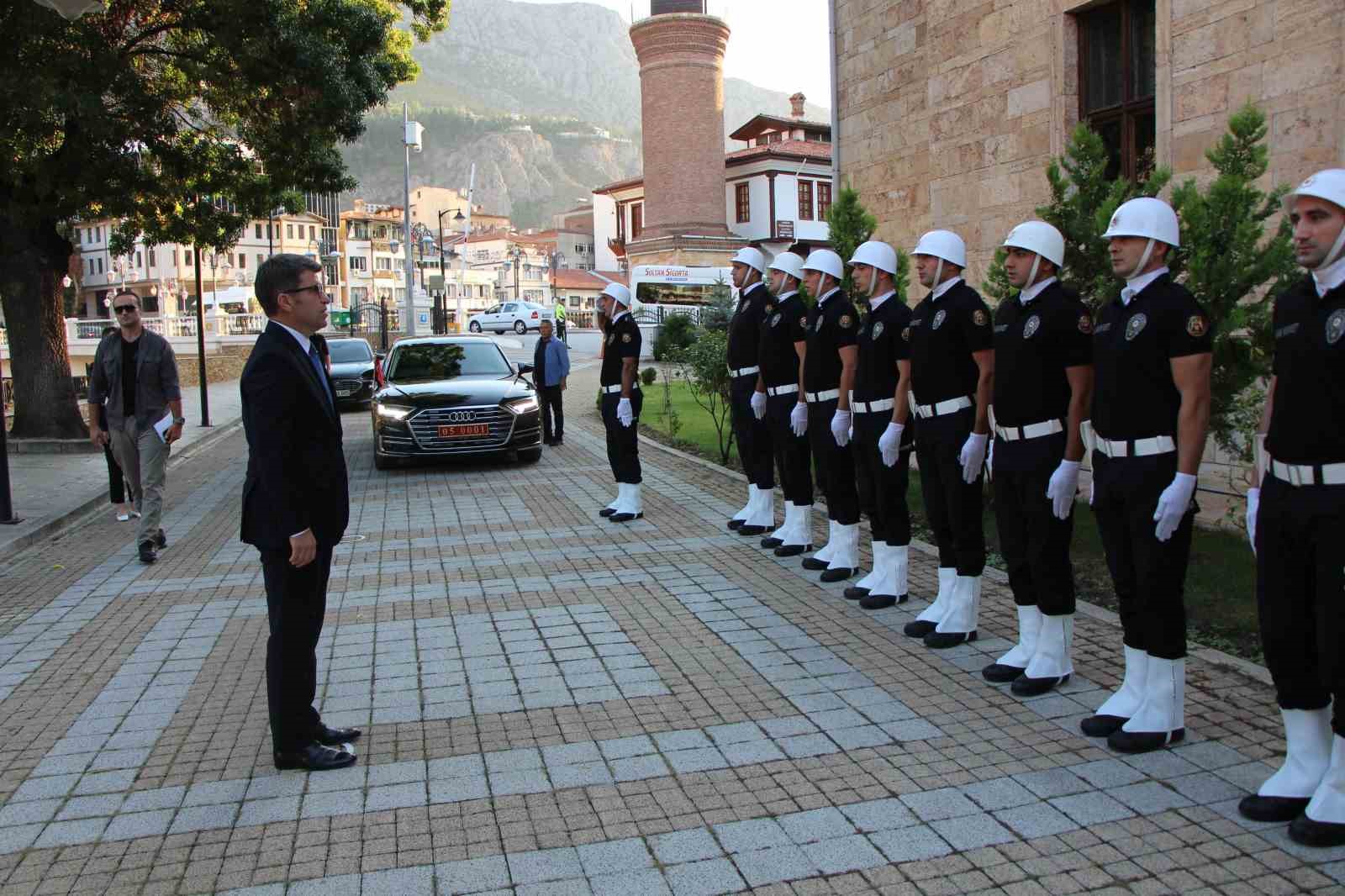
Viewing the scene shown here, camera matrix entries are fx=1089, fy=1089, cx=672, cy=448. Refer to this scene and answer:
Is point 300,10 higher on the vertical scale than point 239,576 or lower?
higher

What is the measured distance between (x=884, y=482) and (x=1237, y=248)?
252 cm

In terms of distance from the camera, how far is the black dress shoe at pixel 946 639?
20.0 ft

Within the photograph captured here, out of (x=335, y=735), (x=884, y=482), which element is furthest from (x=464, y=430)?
(x=335, y=735)

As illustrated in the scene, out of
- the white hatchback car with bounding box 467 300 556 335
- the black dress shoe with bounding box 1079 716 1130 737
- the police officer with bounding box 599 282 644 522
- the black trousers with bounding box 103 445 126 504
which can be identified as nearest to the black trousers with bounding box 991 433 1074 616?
the black dress shoe with bounding box 1079 716 1130 737

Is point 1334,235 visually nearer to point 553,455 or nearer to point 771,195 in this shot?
point 553,455

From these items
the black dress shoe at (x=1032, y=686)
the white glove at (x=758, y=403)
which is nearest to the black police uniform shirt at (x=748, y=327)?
the white glove at (x=758, y=403)

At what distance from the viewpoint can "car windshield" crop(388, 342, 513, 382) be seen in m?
15.1

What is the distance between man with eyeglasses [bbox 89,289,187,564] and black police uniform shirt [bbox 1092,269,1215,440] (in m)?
7.32

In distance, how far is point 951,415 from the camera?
20.1 feet

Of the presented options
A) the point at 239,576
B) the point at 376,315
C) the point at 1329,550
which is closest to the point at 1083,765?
the point at 1329,550

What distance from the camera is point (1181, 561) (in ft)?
14.7

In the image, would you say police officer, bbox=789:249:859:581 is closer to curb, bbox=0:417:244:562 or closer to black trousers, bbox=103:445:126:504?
curb, bbox=0:417:244:562

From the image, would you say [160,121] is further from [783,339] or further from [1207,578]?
[1207,578]

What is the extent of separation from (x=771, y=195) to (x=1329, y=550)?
63.3 m
